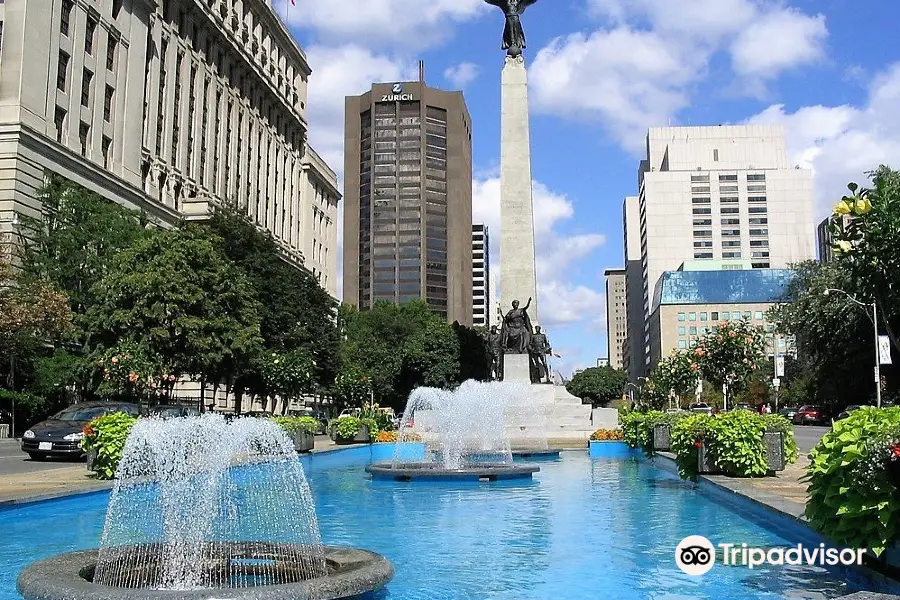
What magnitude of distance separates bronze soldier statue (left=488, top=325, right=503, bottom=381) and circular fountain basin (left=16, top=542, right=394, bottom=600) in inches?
1129

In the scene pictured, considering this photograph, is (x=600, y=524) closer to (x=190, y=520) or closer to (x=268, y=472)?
(x=190, y=520)

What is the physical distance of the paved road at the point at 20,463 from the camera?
738 inches

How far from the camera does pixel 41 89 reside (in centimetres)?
4131

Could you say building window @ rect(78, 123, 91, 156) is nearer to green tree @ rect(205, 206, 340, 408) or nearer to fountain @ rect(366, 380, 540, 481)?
green tree @ rect(205, 206, 340, 408)

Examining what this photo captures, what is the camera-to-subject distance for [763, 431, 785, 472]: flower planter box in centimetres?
1402

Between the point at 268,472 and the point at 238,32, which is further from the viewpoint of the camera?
the point at 238,32

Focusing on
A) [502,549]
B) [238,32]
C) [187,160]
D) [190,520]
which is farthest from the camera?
[238,32]

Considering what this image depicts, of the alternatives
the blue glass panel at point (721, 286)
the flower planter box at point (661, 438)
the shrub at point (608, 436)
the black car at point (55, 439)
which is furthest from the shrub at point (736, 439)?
the blue glass panel at point (721, 286)

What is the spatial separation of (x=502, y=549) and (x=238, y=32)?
2798 inches

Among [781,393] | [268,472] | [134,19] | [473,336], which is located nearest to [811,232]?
[781,393]

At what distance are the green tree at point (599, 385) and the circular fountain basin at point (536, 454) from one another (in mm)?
93191

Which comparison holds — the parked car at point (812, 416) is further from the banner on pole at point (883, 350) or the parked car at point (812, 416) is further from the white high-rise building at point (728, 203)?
the white high-rise building at point (728, 203)

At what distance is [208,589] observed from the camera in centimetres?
567

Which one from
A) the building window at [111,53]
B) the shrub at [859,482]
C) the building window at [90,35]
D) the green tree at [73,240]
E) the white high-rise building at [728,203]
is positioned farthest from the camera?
the white high-rise building at [728,203]
